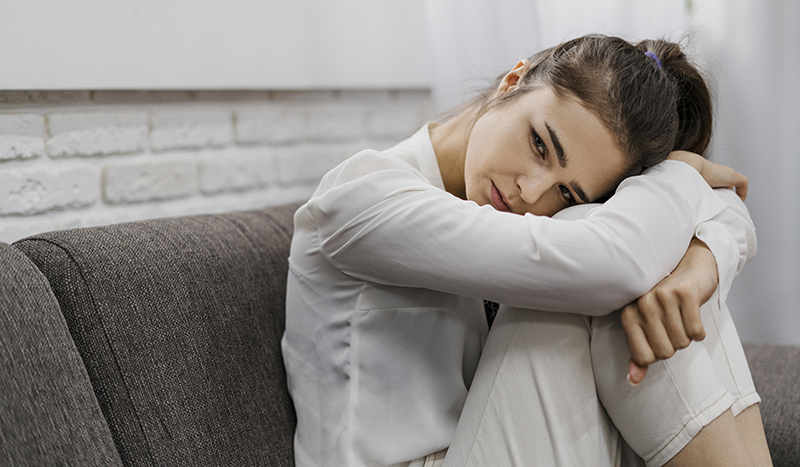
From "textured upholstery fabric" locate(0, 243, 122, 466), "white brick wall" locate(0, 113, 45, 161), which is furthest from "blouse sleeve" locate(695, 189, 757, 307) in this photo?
"white brick wall" locate(0, 113, 45, 161)

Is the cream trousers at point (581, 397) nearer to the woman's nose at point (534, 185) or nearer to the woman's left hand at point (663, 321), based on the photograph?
the woman's left hand at point (663, 321)

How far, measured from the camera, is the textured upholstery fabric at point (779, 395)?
0.98 metres

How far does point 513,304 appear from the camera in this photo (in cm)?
74

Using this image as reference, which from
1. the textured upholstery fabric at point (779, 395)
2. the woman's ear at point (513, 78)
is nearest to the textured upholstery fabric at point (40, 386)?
the woman's ear at point (513, 78)

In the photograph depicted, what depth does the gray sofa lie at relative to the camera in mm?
629

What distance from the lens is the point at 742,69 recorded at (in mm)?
1367

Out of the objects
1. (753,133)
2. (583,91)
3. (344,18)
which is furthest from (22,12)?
(753,133)

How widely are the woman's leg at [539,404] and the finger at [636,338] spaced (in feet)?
0.21

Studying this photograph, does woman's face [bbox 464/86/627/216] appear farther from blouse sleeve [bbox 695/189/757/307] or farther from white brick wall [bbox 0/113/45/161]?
white brick wall [bbox 0/113/45/161]

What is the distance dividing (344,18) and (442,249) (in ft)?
3.30

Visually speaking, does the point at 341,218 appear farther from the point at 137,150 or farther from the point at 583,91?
the point at 137,150

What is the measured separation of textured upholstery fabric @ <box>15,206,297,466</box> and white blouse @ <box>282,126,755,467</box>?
0.06m

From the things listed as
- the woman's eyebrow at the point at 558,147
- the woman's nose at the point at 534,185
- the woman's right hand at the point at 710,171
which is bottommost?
the woman's right hand at the point at 710,171

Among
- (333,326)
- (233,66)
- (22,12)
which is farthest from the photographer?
→ (233,66)
